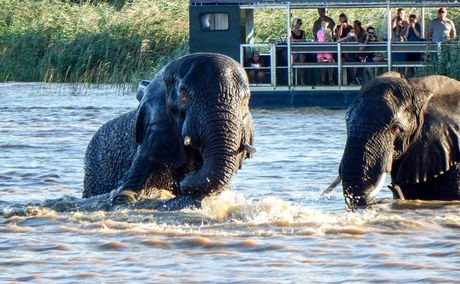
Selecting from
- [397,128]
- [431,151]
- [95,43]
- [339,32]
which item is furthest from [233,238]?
[95,43]

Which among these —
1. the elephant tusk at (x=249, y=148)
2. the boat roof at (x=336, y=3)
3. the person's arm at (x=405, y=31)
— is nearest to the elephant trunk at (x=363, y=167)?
the elephant tusk at (x=249, y=148)

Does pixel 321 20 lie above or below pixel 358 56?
above

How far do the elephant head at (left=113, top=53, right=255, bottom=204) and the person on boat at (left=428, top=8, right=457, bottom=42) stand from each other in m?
15.1

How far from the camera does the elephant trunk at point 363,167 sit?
9.35 meters

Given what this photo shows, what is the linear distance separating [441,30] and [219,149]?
15935 mm

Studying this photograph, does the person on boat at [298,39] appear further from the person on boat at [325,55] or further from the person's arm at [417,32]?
the person's arm at [417,32]

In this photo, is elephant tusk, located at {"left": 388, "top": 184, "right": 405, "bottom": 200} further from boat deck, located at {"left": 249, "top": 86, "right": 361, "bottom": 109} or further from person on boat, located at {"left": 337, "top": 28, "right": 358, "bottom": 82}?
person on boat, located at {"left": 337, "top": 28, "right": 358, "bottom": 82}

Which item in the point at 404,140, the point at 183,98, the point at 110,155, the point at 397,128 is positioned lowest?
the point at 110,155

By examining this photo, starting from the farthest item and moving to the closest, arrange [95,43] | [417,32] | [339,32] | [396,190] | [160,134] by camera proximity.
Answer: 1. [95,43]
2. [417,32]
3. [339,32]
4. [396,190]
5. [160,134]

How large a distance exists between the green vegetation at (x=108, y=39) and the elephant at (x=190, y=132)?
63.8 feet

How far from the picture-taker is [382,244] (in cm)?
888

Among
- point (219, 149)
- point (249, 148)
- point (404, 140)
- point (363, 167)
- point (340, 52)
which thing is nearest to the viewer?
point (219, 149)

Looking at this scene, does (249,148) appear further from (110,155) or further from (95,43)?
(95,43)

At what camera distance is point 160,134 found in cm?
915
